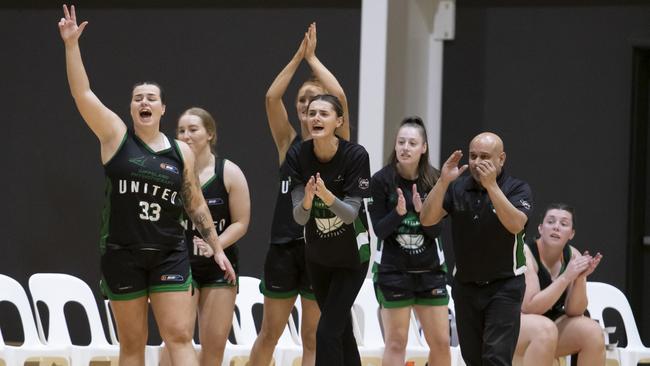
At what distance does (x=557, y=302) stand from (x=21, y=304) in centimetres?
340

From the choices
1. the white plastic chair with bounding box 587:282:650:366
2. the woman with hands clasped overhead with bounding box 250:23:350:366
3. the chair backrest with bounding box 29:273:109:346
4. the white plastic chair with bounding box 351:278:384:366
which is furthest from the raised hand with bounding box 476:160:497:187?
the chair backrest with bounding box 29:273:109:346

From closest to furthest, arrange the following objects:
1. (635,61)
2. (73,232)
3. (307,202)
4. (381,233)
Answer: (307,202), (381,233), (635,61), (73,232)

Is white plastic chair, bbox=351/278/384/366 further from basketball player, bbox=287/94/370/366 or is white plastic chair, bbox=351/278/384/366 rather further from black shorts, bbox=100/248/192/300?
black shorts, bbox=100/248/192/300

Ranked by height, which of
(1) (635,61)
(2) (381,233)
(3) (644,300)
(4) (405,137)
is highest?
(1) (635,61)

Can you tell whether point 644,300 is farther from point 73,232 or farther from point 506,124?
point 73,232

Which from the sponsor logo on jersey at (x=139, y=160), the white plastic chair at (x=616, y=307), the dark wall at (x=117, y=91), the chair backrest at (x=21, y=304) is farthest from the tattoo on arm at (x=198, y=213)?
the dark wall at (x=117, y=91)

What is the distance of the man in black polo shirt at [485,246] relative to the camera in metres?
5.29

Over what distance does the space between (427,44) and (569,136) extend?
142cm

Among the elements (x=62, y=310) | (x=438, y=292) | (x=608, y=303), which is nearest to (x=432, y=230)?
(x=438, y=292)

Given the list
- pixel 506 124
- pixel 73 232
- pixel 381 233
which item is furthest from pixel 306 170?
pixel 73 232

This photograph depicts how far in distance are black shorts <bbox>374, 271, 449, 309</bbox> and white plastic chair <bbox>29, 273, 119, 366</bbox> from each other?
1924 millimetres

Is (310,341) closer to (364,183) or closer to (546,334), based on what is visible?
(364,183)

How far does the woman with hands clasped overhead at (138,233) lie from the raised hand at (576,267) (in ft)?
7.78

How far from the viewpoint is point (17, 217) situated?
9586mm
